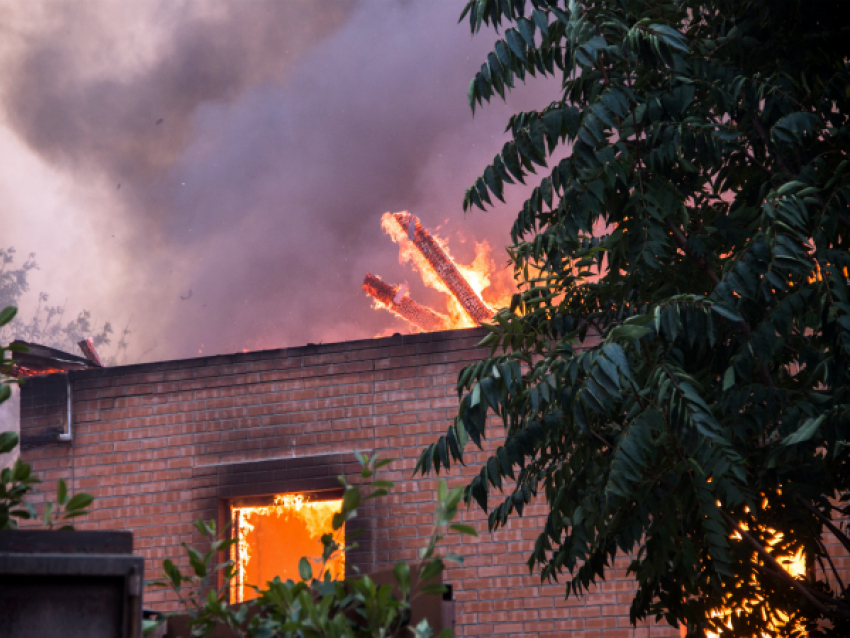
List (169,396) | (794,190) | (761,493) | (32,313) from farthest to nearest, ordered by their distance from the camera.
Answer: (32,313) → (169,396) → (761,493) → (794,190)

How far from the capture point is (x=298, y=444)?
916cm

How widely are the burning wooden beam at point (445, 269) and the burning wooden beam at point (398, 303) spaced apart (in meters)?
0.85

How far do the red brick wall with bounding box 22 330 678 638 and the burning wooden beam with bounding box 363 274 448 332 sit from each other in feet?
21.9

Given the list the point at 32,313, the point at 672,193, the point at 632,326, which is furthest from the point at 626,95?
the point at 32,313

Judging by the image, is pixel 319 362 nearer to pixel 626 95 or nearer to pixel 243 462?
pixel 243 462

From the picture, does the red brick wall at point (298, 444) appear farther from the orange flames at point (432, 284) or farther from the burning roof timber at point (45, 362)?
the orange flames at point (432, 284)

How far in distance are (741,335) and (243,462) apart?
5.99m

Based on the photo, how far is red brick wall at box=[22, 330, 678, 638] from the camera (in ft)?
27.4

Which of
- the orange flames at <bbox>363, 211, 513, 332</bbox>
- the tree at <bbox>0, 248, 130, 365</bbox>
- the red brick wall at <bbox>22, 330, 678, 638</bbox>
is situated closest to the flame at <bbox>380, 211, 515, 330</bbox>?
the orange flames at <bbox>363, 211, 513, 332</bbox>

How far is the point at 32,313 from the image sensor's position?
139ft

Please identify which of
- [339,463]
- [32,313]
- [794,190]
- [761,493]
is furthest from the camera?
[32,313]

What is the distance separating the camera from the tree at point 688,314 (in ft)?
13.8

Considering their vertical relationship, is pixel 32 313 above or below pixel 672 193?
above

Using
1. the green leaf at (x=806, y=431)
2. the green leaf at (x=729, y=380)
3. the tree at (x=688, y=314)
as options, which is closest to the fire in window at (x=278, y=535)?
the tree at (x=688, y=314)
